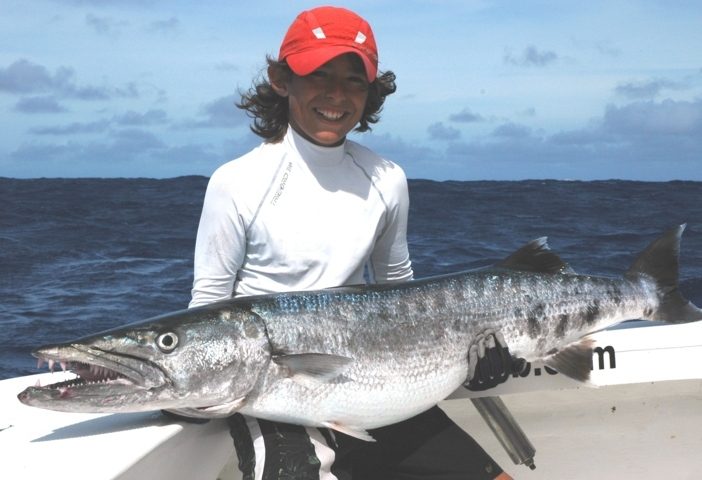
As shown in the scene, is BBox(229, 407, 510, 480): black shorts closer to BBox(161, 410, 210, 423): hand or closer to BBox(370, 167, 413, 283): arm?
BBox(161, 410, 210, 423): hand

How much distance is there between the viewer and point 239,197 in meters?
3.22

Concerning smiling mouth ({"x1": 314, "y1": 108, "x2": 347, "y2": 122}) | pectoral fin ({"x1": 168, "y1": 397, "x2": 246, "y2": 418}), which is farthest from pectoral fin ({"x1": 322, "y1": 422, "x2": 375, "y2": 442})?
smiling mouth ({"x1": 314, "y1": 108, "x2": 347, "y2": 122})

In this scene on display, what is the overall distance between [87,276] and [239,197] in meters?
8.10

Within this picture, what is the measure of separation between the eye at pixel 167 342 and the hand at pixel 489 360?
3.64ft

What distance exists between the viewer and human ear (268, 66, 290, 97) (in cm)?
354

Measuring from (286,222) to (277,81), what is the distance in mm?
650

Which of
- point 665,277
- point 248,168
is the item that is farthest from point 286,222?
point 665,277

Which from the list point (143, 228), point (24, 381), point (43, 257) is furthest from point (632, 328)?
point (143, 228)

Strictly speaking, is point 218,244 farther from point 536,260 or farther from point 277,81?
point 536,260

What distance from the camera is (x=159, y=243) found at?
13.7 meters

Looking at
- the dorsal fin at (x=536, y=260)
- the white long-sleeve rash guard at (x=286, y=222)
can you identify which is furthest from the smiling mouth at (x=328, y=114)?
the dorsal fin at (x=536, y=260)

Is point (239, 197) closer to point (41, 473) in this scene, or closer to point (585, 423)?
point (41, 473)

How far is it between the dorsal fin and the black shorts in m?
0.67

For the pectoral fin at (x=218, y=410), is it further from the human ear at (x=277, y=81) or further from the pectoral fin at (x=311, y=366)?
the human ear at (x=277, y=81)
